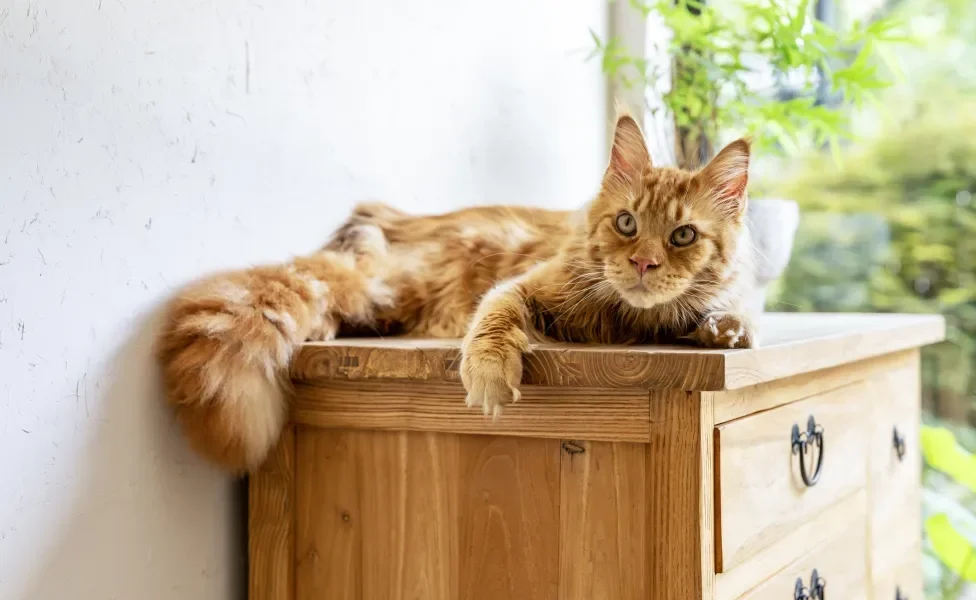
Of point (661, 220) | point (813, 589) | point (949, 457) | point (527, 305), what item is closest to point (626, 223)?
point (661, 220)

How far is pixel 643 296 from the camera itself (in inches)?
44.7

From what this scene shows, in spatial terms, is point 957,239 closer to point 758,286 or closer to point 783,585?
point 758,286

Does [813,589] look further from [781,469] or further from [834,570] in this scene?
[781,469]

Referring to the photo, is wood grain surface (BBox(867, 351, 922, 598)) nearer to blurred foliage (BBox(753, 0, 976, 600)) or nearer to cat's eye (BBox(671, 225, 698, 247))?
blurred foliage (BBox(753, 0, 976, 600))

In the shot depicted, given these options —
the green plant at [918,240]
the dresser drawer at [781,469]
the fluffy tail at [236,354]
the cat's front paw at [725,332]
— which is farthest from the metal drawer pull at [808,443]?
the green plant at [918,240]

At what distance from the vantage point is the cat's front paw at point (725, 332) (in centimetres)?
109

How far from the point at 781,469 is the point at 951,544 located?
951 mm

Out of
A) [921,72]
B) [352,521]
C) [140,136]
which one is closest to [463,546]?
[352,521]

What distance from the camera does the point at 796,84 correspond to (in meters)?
2.12

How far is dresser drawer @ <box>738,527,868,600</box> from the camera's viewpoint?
120 centimetres

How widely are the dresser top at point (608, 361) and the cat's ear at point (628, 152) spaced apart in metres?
0.25

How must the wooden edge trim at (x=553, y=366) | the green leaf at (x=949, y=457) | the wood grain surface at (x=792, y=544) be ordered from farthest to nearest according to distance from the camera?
1. the green leaf at (x=949, y=457)
2. the wood grain surface at (x=792, y=544)
3. the wooden edge trim at (x=553, y=366)

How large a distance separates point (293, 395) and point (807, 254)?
1.72 metres

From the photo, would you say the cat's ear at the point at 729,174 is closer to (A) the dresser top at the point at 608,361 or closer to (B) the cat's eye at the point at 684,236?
(B) the cat's eye at the point at 684,236
